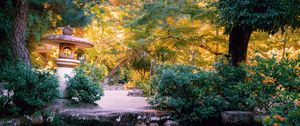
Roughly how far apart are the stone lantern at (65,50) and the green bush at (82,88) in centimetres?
25

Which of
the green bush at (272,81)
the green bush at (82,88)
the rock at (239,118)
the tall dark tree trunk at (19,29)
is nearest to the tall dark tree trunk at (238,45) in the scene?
the green bush at (272,81)

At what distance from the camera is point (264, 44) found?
861 centimetres

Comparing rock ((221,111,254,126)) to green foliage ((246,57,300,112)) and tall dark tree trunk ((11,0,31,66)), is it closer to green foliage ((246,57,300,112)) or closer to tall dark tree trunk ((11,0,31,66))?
green foliage ((246,57,300,112))

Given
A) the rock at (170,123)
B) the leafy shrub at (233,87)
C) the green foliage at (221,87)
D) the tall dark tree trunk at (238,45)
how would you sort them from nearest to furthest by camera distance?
the green foliage at (221,87) < the rock at (170,123) < the leafy shrub at (233,87) < the tall dark tree trunk at (238,45)

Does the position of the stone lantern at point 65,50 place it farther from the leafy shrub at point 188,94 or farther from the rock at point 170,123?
the rock at point 170,123

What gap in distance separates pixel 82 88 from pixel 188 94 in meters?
2.05

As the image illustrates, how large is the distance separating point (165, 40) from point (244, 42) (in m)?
2.68

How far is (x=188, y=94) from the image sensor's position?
4.96 metres

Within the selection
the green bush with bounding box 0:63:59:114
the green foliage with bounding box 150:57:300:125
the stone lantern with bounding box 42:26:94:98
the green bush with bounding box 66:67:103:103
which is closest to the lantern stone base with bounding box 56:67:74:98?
the stone lantern with bounding box 42:26:94:98

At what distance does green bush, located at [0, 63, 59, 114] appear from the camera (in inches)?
171

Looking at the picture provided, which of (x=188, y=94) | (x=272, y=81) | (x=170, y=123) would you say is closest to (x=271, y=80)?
(x=272, y=81)

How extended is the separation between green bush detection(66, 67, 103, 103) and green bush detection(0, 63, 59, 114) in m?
0.54

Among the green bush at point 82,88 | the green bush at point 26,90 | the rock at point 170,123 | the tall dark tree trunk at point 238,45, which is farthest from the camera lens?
the tall dark tree trunk at point 238,45

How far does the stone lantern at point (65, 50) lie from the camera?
529 centimetres
